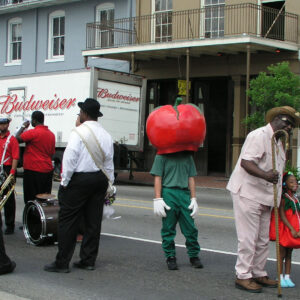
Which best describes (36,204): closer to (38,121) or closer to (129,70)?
(38,121)

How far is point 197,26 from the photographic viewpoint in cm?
2248

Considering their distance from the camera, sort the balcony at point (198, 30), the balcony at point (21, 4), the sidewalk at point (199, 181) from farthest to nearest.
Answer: the balcony at point (21, 4)
the balcony at point (198, 30)
the sidewalk at point (199, 181)

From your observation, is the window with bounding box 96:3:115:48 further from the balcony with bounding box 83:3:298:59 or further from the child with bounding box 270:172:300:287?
the child with bounding box 270:172:300:287

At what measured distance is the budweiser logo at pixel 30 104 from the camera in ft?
62.6

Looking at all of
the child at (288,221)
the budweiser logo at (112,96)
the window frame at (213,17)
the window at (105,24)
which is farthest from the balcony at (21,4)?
the child at (288,221)

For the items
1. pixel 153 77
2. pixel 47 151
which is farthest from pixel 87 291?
pixel 153 77

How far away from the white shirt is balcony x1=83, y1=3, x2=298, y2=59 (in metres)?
13.7

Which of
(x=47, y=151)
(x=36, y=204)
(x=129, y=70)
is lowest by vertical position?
(x=36, y=204)

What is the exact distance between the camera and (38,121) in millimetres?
9055

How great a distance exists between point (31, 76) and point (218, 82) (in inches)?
284

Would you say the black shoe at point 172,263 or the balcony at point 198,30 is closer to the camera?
the black shoe at point 172,263

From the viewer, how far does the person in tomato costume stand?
6.40m

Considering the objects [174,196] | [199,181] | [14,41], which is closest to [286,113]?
[174,196]

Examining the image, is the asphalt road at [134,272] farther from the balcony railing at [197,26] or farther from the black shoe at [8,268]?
the balcony railing at [197,26]
